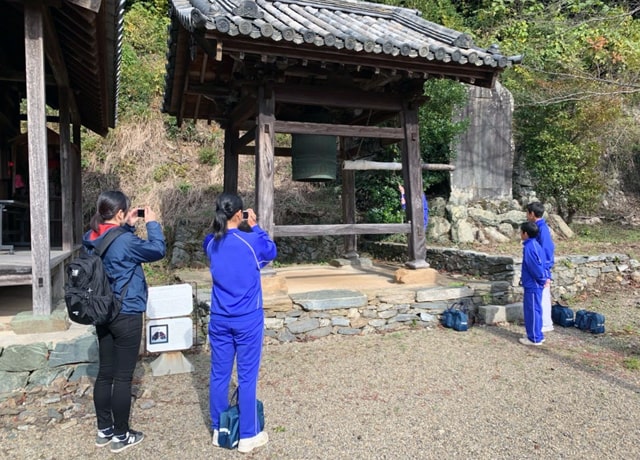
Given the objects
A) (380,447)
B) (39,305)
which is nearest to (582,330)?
(380,447)

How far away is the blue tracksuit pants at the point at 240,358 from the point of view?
119 inches

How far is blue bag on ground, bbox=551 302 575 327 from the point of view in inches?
254

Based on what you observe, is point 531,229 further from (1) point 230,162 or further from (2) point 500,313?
(1) point 230,162

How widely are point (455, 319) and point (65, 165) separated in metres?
6.09

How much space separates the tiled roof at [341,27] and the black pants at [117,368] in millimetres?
3088

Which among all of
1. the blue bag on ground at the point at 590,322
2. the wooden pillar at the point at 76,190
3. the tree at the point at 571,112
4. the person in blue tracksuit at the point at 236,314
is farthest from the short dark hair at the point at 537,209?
the wooden pillar at the point at 76,190

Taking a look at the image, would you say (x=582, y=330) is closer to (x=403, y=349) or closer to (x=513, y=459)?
(x=403, y=349)

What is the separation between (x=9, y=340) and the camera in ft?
12.5

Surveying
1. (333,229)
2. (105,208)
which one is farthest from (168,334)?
(333,229)

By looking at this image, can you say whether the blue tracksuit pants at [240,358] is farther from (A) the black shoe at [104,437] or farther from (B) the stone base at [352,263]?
(B) the stone base at [352,263]

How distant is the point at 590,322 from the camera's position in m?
6.16

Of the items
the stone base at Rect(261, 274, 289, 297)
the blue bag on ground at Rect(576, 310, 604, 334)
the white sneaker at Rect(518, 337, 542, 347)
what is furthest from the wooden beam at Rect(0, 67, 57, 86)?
the blue bag on ground at Rect(576, 310, 604, 334)

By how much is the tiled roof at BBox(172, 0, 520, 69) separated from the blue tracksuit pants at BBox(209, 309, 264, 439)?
306cm

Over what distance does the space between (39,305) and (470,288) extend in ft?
17.7
